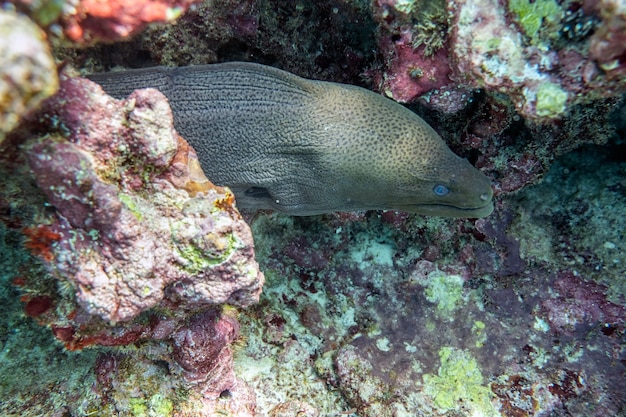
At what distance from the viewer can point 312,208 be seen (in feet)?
9.95

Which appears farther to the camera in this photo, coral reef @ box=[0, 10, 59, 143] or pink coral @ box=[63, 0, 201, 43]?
pink coral @ box=[63, 0, 201, 43]

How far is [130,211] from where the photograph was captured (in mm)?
1900

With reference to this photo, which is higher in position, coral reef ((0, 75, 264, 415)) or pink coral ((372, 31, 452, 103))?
pink coral ((372, 31, 452, 103))

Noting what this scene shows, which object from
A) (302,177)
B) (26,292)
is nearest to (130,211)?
(26,292)

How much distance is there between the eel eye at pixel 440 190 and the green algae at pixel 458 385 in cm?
159

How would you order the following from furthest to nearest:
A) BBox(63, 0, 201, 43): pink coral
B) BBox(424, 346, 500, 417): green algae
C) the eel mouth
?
BBox(424, 346, 500, 417): green algae < the eel mouth < BBox(63, 0, 201, 43): pink coral

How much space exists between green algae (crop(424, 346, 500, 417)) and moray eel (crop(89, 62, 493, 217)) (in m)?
1.47

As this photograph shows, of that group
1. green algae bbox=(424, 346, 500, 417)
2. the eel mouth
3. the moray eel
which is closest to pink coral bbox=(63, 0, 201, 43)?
the moray eel

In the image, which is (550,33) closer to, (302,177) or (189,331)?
(302,177)

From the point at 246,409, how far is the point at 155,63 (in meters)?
2.77

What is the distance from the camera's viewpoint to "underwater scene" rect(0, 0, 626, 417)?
1.84m

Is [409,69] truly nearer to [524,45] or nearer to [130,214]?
[524,45]

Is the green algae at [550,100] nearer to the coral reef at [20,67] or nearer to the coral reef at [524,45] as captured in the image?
the coral reef at [524,45]

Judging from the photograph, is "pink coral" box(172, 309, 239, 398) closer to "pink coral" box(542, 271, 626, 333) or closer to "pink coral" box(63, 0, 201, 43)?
"pink coral" box(63, 0, 201, 43)
